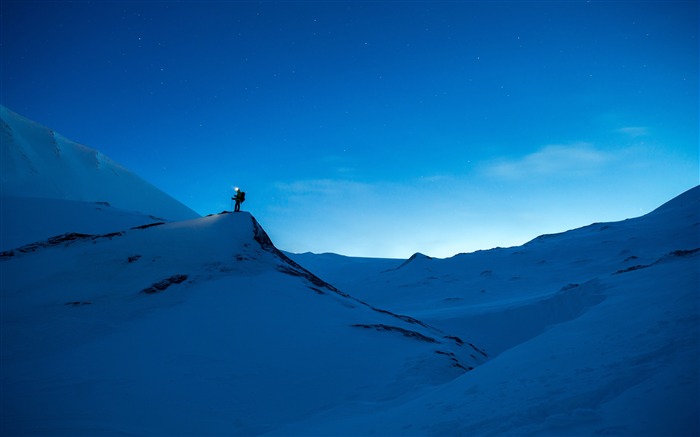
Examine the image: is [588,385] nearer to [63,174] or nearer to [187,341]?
[187,341]

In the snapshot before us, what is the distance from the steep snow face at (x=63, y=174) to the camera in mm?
46534

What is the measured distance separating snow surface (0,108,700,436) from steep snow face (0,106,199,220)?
37.8 m

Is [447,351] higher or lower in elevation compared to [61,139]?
lower

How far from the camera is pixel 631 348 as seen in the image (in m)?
5.37

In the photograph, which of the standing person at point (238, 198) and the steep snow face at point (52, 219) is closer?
the standing person at point (238, 198)

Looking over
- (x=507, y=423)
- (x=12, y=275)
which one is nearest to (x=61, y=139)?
(x=12, y=275)

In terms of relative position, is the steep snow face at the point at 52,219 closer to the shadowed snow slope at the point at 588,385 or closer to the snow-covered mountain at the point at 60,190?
the snow-covered mountain at the point at 60,190

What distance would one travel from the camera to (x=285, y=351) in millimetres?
11758

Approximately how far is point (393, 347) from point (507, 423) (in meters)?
8.96

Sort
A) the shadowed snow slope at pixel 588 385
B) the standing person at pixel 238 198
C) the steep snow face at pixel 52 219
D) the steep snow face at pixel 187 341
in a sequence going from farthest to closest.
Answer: the steep snow face at pixel 52 219
the standing person at pixel 238 198
the steep snow face at pixel 187 341
the shadowed snow slope at pixel 588 385

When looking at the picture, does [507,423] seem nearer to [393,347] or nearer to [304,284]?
[393,347]

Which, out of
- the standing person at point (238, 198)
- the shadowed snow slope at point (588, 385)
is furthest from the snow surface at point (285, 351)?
the standing person at point (238, 198)

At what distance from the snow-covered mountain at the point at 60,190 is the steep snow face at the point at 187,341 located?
20.2 m

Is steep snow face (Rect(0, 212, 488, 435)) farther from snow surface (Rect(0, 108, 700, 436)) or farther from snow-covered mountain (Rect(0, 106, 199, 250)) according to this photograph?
snow-covered mountain (Rect(0, 106, 199, 250))
